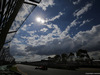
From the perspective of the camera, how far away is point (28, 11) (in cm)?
384

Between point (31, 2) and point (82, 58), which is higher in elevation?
point (31, 2)

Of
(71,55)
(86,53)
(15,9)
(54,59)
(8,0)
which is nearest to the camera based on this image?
(8,0)

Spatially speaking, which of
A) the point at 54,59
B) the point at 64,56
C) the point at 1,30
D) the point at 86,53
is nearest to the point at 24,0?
the point at 1,30

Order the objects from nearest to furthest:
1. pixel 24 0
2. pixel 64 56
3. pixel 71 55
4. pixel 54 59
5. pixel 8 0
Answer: pixel 8 0 < pixel 24 0 < pixel 71 55 < pixel 64 56 < pixel 54 59

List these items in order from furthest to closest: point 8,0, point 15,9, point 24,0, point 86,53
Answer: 1. point 86,53
2. point 15,9
3. point 24,0
4. point 8,0

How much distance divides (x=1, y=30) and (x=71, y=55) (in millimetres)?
77959

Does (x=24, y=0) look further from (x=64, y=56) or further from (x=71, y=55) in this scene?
(x=64, y=56)

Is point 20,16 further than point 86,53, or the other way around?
point 86,53

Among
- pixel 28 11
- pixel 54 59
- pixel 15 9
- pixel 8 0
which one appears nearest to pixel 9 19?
pixel 15 9

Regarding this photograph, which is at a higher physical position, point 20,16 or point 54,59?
point 20,16

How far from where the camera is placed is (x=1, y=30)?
577 centimetres

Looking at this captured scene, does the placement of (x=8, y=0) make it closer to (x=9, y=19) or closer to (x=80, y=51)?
(x=9, y=19)

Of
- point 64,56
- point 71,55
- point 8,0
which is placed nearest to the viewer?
point 8,0

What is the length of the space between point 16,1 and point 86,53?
6530 cm
